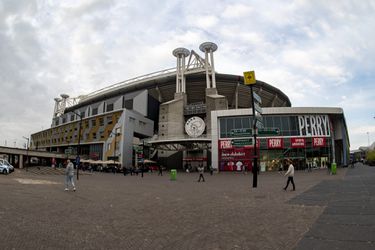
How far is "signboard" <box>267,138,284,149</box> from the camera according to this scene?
46.8m

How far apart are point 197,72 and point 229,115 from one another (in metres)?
25.7

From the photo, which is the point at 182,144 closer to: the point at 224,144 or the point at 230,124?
the point at 224,144

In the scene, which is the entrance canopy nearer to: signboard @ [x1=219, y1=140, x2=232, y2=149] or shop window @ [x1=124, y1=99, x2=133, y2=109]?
signboard @ [x1=219, y1=140, x2=232, y2=149]

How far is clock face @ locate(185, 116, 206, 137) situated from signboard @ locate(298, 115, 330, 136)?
2388 cm

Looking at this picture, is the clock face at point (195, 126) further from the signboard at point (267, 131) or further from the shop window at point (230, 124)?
the signboard at point (267, 131)

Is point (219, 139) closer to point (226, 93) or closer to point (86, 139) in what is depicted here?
point (226, 93)

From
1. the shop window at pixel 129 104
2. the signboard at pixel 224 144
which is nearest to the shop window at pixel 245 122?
the signboard at pixel 224 144

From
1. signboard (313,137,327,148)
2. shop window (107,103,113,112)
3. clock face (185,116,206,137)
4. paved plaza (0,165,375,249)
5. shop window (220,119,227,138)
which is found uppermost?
shop window (107,103,113,112)

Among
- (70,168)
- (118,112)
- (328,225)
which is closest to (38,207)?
(70,168)

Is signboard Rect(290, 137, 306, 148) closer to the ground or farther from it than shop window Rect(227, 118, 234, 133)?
closer to the ground

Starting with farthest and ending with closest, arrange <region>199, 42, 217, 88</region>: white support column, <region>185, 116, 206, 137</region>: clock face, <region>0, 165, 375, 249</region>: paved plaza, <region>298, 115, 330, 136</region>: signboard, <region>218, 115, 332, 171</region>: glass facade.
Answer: <region>199, 42, 217, 88</region>: white support column → <region>185, 116, 206, 137</region>: clock face → <region>298, 115, 330, 136</region>: signboard → <region>218, 115, 332, 171</region>: glass facade → <region>0, 165, 375, 249</region>: paved plaza

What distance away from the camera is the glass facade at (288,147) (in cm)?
4662

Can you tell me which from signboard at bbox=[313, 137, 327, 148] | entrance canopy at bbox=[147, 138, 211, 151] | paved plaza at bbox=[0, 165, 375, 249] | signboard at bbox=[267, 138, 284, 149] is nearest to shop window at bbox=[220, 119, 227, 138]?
signboard at bbox=[267, 138, 284, 149]

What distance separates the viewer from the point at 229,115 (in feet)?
163
